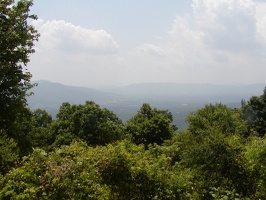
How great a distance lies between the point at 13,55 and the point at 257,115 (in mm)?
32037

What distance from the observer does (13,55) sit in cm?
1156

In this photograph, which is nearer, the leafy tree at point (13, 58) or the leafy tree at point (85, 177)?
the leafy tree at point (85, 177)

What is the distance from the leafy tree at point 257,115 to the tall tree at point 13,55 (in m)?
29.7

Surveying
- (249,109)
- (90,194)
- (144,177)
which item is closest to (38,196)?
(90,194)

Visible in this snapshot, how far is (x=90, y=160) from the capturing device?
24.5 feet

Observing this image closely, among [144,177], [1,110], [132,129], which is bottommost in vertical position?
[132,129]

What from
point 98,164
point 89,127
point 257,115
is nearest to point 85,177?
point 98,164

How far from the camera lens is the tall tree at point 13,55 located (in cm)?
1130

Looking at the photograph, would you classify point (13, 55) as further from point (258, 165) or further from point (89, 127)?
point (89, 127)

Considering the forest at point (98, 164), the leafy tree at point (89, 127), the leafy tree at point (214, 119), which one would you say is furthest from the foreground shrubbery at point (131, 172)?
the leafy tree at point (89, 127)

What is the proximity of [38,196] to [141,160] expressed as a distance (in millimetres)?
3555

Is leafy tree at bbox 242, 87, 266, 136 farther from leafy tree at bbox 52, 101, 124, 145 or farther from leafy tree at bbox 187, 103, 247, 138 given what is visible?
leafy tree at bbox 52, 101, 124, 145

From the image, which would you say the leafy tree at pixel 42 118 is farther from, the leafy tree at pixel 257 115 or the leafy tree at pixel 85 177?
the leafy tree at pixel 85 177

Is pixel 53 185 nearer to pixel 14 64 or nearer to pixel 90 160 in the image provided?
pixel 90 160
